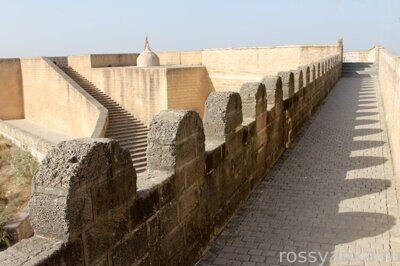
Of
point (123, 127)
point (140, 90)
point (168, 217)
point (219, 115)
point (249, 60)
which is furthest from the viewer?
point (249, 60)

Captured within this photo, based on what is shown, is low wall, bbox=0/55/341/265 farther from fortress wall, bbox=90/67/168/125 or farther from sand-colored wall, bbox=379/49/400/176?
fortress wall, bbox=90/67/168/125

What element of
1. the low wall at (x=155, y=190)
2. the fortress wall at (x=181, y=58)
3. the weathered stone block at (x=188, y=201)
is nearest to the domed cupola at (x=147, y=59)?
the fortress wall at (x=181, y=58)

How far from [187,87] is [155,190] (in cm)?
1883

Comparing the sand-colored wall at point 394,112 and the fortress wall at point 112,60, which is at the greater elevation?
the fortress wall at point 112,60

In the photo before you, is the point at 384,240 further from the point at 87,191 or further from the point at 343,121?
the point at 343,121

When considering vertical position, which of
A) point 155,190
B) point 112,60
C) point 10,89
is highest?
point 112,60

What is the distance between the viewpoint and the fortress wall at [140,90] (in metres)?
20.2

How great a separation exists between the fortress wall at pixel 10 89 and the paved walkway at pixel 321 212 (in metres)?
21.1

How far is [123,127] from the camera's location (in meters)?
19.1

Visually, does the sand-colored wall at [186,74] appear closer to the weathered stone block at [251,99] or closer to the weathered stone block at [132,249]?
the weathered stone block at [251,99]

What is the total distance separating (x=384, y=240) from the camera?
4.16m

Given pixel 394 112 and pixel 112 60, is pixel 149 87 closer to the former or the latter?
pixel 112 60

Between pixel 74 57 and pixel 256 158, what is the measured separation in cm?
2061

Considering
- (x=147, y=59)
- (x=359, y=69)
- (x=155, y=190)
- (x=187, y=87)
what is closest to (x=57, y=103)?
(x=147, y=59)
